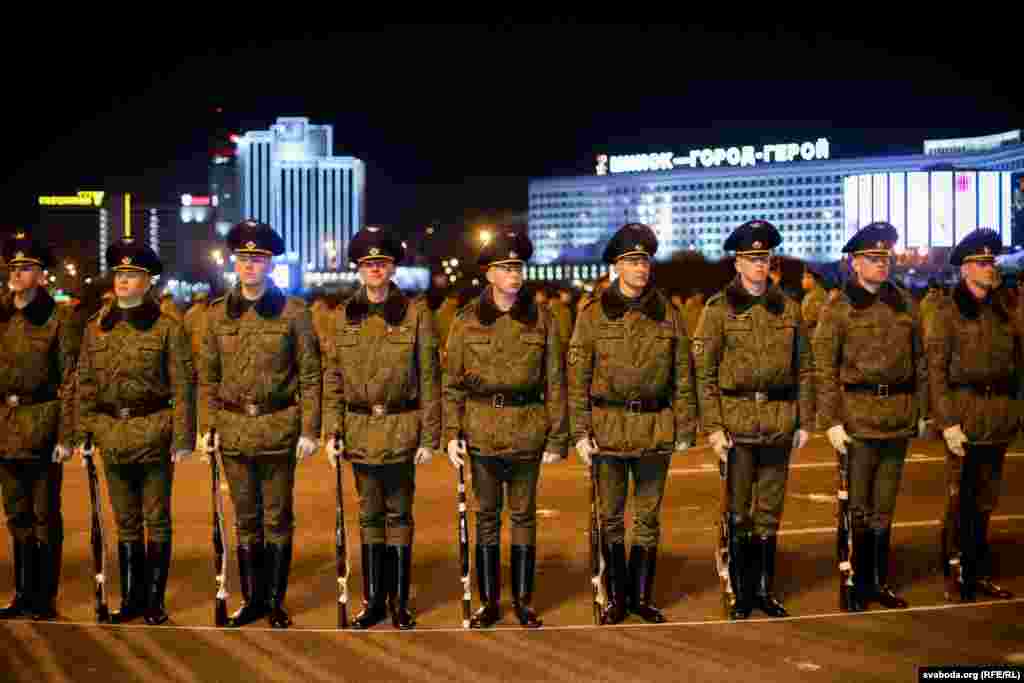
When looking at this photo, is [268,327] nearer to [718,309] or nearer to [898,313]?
[718,309]

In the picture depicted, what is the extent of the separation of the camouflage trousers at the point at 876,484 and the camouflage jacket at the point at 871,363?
0.15 meters

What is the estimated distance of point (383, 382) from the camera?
303 inches

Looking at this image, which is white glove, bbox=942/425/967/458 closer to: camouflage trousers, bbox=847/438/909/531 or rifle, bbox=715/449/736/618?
camouflage trousers, bbox=847/438/909/531

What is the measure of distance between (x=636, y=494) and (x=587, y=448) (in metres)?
0.48

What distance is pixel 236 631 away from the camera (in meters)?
7.47

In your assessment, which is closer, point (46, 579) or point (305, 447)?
point (305, 447)

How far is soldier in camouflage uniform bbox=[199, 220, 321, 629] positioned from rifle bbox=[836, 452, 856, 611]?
11.2 feet

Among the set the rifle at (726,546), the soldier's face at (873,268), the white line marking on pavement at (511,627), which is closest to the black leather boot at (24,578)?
the white line marking on pavement at (511,627)

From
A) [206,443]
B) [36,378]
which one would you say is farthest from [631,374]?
[36,378]

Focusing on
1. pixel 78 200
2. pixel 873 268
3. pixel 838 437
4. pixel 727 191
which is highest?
pixel 727 191

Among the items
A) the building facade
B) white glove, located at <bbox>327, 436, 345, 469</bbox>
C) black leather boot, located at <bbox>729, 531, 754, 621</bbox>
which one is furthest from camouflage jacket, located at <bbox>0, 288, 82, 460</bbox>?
the building facade

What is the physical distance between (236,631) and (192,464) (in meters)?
8.16

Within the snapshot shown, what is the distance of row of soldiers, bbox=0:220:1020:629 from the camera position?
25.2 ft

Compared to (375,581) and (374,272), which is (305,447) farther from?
(374,272)
